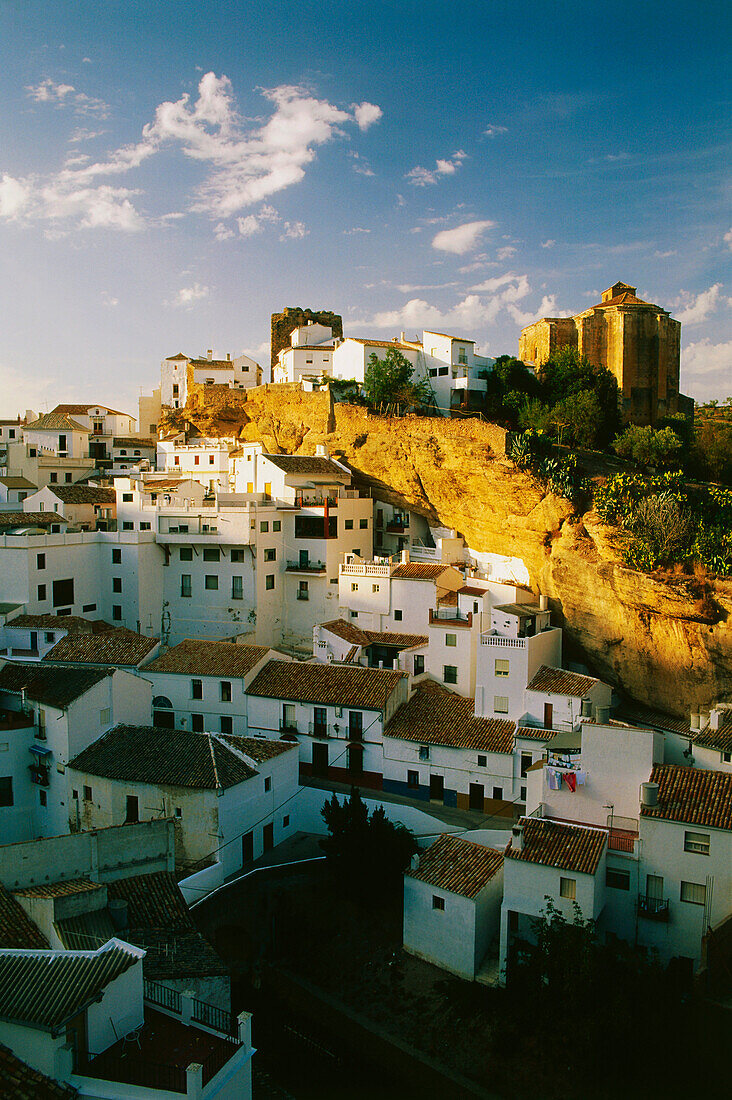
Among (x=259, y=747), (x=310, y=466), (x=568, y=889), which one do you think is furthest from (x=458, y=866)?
(x=310, y=466)

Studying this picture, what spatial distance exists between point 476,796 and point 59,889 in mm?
11941

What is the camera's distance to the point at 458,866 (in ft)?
57.2

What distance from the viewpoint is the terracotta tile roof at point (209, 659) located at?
82.5 ft

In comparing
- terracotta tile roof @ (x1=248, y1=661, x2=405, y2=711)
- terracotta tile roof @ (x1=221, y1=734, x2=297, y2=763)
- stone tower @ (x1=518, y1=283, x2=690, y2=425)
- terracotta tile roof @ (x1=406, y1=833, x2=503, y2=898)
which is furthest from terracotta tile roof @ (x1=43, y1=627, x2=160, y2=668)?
stone tower @ (x1=518, y1=283, x2=690, y2=425)

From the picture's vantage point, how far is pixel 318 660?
27.5m

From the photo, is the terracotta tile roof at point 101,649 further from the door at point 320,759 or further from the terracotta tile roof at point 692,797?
the terracotta tile roof at point 692,797

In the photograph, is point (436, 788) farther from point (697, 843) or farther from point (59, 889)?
point (59, 889)

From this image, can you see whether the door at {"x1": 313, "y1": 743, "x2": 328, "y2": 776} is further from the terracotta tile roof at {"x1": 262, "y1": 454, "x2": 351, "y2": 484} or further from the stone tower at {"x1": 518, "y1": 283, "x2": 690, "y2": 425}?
the stone tower at {"x1": 518, "y1": 283, "x2": 690, "y2": 425}

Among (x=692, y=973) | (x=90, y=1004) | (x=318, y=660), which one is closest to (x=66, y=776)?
(x=318, y=660)

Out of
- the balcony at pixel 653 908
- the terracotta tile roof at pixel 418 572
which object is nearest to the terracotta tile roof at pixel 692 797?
the balcony at pixel 653 908

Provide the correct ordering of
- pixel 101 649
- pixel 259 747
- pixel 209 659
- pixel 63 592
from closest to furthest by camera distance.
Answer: pixel 259 747 → pixel 209 659 → pixel 101 649 → pixel 63 592

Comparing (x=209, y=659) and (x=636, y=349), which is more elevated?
(x=636, y=349)

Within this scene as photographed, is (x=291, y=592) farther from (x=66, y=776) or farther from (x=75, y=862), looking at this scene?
(x=75, y=862)

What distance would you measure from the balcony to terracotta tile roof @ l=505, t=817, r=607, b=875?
1449mm
